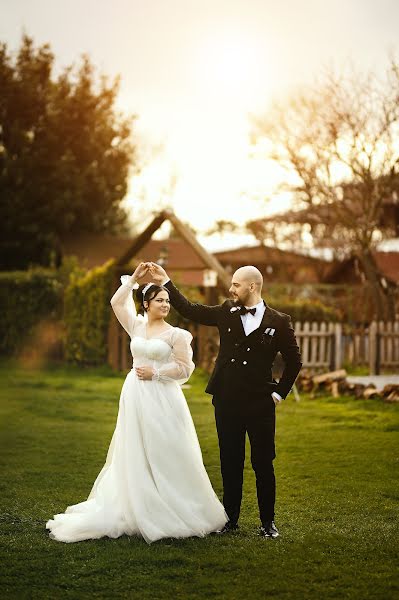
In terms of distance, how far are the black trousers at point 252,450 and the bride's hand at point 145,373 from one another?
1.76 feet

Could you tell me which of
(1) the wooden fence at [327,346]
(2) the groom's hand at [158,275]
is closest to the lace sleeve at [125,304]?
(2) the groom's hand at [158,275]

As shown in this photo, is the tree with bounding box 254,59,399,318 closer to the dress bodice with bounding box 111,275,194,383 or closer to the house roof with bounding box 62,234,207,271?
the house roof with bounding box 62,234,207,271

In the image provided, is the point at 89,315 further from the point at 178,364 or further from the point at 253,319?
the point at 253,319

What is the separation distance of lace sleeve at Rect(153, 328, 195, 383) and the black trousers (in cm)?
34

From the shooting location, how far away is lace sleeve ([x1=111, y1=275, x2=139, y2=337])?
258 inches

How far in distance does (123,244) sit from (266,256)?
23.5ft

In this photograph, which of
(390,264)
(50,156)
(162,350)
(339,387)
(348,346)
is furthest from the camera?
(390,264)

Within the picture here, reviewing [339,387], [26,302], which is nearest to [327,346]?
[339,387]

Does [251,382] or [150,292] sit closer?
[251,382]

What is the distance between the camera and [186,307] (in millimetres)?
6453

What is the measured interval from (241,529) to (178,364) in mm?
1361

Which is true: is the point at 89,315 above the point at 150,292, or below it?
below

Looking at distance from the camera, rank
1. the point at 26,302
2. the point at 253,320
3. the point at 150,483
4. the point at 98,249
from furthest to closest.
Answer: the point at 98,249
the point at 26,302
the point at 253,320
the point at 150,483

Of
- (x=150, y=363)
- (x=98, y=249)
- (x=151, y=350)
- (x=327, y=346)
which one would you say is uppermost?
(x=98, y=249)
